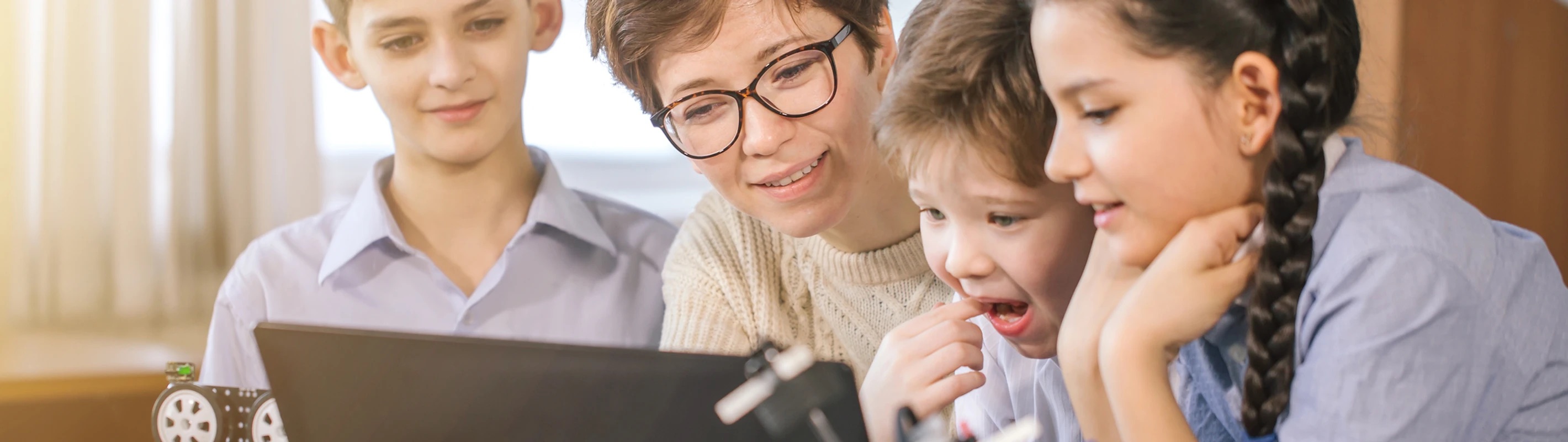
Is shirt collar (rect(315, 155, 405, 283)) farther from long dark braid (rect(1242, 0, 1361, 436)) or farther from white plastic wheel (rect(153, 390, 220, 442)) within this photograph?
long dark braid (rect(1242, 0, 1361, 436))

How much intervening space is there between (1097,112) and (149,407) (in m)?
1.32

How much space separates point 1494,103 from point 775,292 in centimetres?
81

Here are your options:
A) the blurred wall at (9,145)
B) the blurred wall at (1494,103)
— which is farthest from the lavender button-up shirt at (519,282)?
→ the blurred wall at (1494,103)

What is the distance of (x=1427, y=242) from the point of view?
65cm

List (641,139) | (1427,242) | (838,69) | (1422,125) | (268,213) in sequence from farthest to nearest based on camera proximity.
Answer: (268,213)
(641,139)
(1422,125)
(838,69)
(1427,242)

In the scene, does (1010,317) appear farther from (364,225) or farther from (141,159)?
(141,159)

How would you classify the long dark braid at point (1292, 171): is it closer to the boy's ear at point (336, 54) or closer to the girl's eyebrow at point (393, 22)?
the girl's eyebrow at point (393, 22)

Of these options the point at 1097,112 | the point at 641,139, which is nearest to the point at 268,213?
the point at 641,139

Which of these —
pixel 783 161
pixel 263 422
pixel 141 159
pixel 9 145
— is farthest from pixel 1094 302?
pixel 9 145

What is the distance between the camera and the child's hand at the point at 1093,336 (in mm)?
802

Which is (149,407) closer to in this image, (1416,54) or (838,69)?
(838,69)

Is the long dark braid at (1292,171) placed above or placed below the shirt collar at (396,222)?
above

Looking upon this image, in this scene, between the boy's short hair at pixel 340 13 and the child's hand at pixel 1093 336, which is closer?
the child's hand at pixel 1093 336

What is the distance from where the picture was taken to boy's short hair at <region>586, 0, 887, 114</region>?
103 cm
